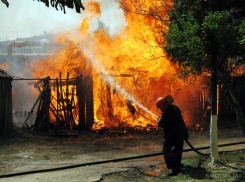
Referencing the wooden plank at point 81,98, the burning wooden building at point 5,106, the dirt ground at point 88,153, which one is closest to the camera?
the dirt ground at point 88,153

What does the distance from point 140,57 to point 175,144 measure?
10.7 meters

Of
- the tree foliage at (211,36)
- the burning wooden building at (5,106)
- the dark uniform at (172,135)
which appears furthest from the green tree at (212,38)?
the burning wooden building at (5,106)

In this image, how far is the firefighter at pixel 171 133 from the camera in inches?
225

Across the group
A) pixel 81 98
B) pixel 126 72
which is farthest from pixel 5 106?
pixel 126 72

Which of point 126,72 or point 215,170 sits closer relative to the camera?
point 215,170

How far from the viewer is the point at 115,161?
719cm

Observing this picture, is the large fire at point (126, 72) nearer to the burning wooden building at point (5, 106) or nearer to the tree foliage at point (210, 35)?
the burning wooden building at point (5, 106)

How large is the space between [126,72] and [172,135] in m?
10.0

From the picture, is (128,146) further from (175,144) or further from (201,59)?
(201,59)

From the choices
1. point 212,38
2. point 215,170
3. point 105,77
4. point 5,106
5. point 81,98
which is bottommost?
point 215,170

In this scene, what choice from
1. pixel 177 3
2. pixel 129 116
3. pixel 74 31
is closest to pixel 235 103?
pixel 177 3

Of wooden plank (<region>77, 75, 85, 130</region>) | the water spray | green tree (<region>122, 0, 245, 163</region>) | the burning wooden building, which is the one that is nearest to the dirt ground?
the burning wooden building

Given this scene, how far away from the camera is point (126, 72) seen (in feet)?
50.9

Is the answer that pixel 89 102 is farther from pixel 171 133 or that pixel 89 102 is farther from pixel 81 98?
pixel 171 133
